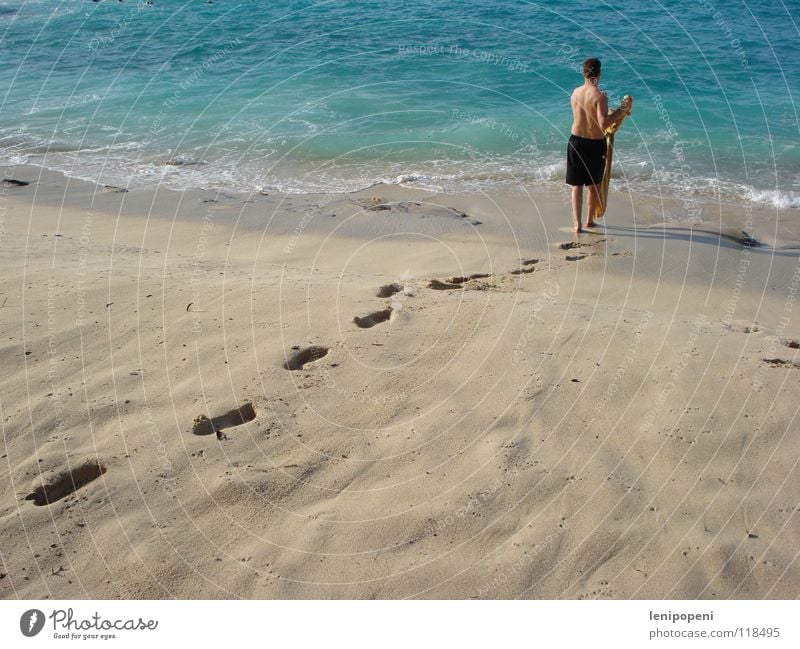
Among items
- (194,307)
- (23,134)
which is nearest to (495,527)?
(194,307)

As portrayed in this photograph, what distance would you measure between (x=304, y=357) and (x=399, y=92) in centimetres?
1112

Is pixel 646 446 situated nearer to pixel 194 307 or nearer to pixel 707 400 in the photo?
pixel 707 400

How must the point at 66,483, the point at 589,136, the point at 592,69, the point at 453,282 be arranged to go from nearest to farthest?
the point at 66,483 < the point at 453,282 < the point at 592,69 < the point at 589,136

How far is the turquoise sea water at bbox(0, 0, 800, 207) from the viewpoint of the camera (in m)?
11.9

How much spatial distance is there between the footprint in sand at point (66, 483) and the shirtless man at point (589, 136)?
614 cm

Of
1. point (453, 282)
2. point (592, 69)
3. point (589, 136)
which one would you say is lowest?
point (453, 282)

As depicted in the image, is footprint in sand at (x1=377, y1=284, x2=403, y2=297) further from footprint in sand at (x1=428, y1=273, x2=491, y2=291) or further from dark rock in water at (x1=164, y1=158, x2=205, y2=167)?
dark rock in water at (x1=164, y1=158, x2=205, y2=167)

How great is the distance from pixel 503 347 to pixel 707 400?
55.7 inches

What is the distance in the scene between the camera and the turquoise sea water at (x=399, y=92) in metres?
11.9

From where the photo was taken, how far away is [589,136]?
8.47 m

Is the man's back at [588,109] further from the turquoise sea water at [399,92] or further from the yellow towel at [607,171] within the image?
the turquoise sea water at [399,92]

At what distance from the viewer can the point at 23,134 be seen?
1380 cm

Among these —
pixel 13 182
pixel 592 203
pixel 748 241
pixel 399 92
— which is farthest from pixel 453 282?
pixel 399 92

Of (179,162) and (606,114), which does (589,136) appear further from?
(179,162)
